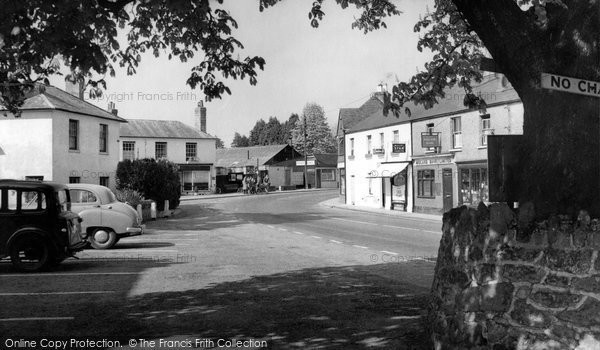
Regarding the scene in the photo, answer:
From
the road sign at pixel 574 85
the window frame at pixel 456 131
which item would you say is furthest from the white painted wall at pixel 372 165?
the road sign at pixel 574 85

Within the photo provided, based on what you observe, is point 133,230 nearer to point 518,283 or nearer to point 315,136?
point 518,283

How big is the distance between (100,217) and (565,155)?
45.2ft

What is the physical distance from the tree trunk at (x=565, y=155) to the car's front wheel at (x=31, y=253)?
9.89 m

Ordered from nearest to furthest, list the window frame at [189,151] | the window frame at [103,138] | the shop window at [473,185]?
the shop window at [473,185] < the window frame at [103,138] < the window frame at [189,151]

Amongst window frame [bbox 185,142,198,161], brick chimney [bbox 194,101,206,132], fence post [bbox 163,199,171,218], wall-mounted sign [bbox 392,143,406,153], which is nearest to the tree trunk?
fence post [bbox 163,199,171,218]

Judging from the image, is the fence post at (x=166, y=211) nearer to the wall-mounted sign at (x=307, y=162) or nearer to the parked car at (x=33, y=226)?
the parked car at (x=33, y=226)

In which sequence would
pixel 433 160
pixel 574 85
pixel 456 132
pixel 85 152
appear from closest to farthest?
pixel 574 85 < pixel 85 152 < pixel 456 132 < pixel 433 160

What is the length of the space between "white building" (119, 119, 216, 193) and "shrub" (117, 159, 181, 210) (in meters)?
30.4

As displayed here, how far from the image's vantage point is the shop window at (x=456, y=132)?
3120 centimetres

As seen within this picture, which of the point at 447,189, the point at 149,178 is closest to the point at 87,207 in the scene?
the point at 149,178

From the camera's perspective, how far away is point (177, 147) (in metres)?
63.7

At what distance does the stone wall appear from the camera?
461cm

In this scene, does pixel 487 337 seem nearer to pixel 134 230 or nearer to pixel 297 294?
pixel 297 294

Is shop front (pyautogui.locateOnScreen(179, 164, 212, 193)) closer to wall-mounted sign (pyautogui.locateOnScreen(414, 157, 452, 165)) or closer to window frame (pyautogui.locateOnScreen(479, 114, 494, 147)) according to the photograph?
wall-mounted sign (pyautogui.locateOnScreen(414, 157, 452, 165))
